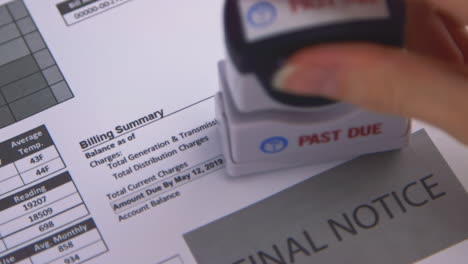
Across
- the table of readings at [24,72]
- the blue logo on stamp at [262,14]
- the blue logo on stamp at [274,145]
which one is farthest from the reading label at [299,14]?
the table of readings at [24,72]

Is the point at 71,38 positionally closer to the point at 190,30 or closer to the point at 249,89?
the point at 190,30

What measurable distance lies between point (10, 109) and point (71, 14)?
12 cm

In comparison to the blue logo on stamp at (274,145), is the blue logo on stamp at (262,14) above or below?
above

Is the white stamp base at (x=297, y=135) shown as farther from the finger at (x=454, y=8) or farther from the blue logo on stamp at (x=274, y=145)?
the finger at (x=454, y=8)

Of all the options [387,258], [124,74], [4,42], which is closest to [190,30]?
[124,74]

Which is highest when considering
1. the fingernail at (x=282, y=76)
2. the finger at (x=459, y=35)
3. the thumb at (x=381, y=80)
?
the finger at (x=459, y=35)

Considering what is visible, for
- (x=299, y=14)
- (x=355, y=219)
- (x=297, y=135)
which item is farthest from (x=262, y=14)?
(x=355, y=219)

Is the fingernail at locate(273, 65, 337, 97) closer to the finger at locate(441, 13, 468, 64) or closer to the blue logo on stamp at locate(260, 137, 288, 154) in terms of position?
the blue logo on stamp at locate(260, 137, 288, 154)

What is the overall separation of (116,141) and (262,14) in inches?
9.4

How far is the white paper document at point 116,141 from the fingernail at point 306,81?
0.49ft

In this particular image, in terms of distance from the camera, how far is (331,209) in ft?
1.70

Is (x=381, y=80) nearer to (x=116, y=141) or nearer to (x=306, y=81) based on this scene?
(x=306, y=81)

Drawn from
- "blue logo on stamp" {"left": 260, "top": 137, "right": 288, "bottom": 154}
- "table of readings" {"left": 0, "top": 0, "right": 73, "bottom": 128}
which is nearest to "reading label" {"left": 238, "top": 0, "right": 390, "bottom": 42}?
"blue logo on stamp" {"left": 260, "top": 137, "right": 288, "bottom": 154}

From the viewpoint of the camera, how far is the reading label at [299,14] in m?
0.38
